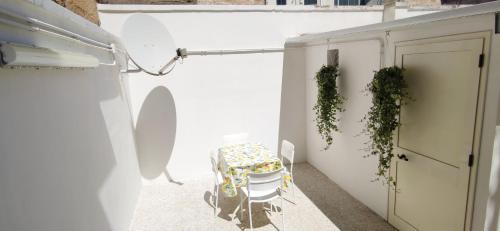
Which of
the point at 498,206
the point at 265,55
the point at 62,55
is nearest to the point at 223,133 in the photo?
the point at 265,55

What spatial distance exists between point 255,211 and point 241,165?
948mm

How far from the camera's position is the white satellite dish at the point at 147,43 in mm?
3898

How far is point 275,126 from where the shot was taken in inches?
246

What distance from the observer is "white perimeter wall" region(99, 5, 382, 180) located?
5.41 metres

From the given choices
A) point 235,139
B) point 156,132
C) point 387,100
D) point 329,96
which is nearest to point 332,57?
point 329,96

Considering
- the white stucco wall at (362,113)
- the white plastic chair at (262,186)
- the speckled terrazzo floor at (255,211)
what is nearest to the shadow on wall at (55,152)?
the speckled terrazzo floor at (255,211)

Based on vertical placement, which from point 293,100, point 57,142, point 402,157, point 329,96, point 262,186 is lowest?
point 262,186

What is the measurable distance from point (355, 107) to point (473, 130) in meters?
1.90

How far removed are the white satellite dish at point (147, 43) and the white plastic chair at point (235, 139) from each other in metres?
1.82

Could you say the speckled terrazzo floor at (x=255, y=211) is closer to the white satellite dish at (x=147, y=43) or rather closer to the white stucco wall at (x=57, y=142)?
the white stucco wall at (x=57, y=142)

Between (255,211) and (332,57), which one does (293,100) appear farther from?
(255,211)

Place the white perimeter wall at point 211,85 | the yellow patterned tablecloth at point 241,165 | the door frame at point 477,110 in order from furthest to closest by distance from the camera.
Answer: the white perimeter wall at point 211,85 → the yellow patterned tablecloth at point 241,165 → the door frame at point 477,110

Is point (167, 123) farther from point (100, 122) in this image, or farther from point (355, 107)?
point (355, 107)

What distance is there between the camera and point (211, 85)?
5.70 metres
